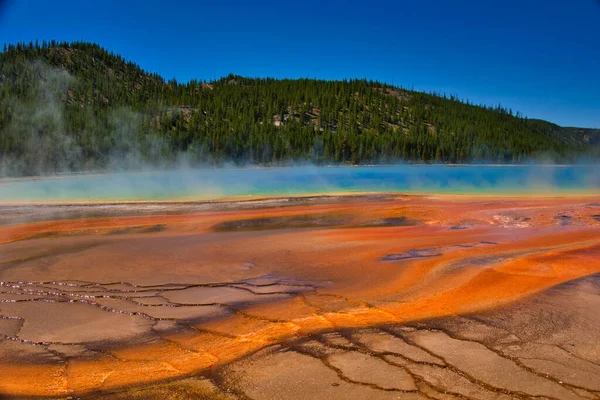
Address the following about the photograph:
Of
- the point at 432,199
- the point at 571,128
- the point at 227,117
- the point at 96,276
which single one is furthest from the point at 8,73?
the point at 571,128

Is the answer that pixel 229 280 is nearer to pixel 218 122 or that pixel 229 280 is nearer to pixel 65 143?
pixel 65 143

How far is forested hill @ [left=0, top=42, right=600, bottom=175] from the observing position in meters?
52.6

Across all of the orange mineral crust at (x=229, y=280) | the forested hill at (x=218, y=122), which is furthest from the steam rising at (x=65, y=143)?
the orange mineral crust at (x=229, y=280)

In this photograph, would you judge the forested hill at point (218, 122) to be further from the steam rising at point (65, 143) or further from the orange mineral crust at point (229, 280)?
the orange mineral crust at point (229, 280)

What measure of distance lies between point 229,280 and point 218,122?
61.5 metres

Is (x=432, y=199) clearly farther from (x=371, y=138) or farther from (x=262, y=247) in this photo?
(x=371, y=138)

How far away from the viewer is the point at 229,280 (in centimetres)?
761

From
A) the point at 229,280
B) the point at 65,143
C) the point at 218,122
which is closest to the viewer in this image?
the point at 229,280

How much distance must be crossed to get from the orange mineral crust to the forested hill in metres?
36.6

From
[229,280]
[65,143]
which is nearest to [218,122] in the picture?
[65,143]

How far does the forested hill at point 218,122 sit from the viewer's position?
52.6 metres

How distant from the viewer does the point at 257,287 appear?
7191 millimetres

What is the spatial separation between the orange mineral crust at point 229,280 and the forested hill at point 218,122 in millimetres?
36551

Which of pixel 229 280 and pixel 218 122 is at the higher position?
pixel 218 122
